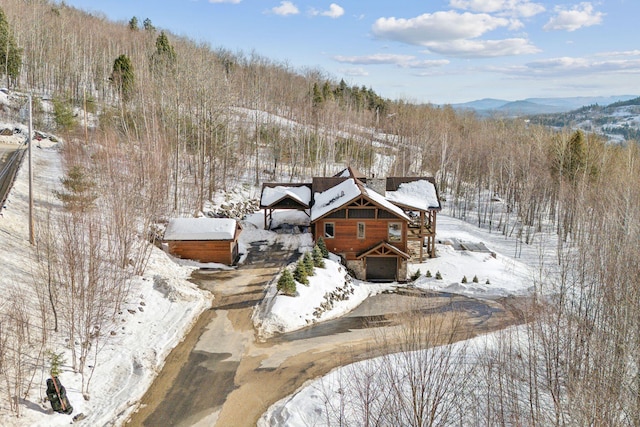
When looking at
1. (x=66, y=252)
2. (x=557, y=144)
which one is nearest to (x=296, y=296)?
(x=66, y=252)

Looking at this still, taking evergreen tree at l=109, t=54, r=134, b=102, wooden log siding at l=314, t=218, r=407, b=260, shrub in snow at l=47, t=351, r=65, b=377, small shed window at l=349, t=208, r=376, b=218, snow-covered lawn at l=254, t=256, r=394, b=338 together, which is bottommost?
snow-covered lawn at l=254, t=256, r=394, b=338

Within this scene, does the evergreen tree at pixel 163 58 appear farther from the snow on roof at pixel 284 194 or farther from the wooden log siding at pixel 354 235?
the wooden log siding at pixel 354 235

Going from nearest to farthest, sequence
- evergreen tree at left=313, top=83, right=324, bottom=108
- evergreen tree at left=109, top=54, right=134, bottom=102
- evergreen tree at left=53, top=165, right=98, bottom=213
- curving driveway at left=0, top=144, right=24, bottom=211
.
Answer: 1. evergreen tree at left=53, top=165, right=98, bottom=213
2. curving driveway at left=0, top=144, right=24, bottom=211
3. evergreen tree at left=109, top=54, right=134, bottom=102
4. evergreen tree at left=313, top=83, right=324, bottom=108

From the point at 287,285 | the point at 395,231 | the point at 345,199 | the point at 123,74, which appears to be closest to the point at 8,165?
the point at 123,74

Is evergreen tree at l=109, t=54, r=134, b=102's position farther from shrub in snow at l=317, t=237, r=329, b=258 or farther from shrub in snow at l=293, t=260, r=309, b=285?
shrub in snow at l=293, t=260, r=309, b=285

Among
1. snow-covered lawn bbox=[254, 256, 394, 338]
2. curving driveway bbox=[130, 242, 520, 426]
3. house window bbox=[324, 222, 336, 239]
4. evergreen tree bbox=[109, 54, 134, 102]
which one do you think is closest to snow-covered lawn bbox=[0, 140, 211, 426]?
curving driveway bbox=[130, 242, 520, 426]

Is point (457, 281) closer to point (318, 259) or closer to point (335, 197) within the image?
point (318, 259)

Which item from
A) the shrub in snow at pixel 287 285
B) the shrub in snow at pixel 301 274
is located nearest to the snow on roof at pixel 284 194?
the shrub in snow at pixel 301 274
